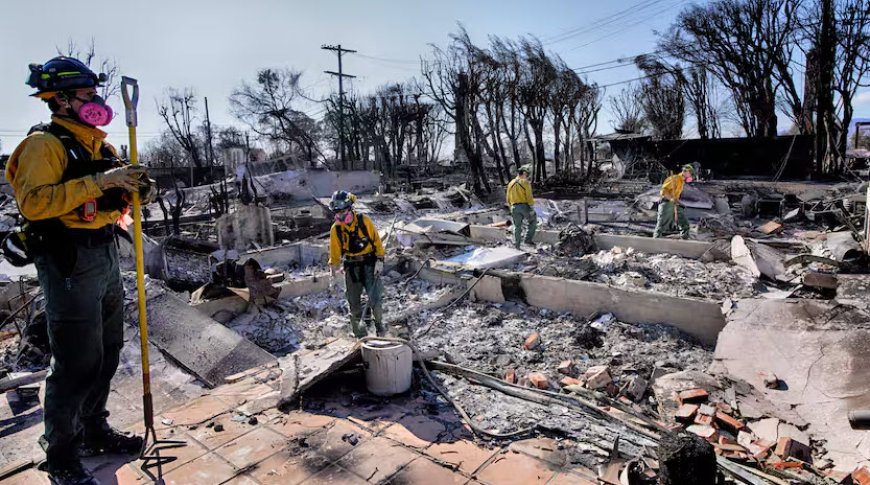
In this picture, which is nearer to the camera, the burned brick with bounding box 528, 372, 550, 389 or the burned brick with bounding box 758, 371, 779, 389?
the burned brick with bounding box 758, 371, 779, 389

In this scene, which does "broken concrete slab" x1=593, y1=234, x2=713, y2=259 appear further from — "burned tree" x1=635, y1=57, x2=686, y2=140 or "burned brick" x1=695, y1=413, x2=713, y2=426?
"burned tree" x1=635, y1=57, x2=686, y2=140

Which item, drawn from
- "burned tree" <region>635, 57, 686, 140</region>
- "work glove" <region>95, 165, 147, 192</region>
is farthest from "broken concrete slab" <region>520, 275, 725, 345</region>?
"burned tree" <region>635, 57, 686, 140</region>

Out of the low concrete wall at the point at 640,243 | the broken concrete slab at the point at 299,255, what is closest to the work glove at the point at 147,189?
the broken concrete slab at the point at 299,255

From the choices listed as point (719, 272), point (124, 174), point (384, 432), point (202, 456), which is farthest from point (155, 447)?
point (719, 272)

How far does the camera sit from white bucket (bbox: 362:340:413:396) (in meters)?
3.57

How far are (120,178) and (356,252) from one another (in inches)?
149

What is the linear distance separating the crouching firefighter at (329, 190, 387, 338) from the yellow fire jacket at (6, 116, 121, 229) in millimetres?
3577

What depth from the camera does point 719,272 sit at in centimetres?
798

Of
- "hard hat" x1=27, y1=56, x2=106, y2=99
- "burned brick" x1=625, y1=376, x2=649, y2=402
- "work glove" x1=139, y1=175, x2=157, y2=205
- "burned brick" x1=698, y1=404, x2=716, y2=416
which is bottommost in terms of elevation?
"burned brick" x1=625, y1=376, x2=649, y2=402

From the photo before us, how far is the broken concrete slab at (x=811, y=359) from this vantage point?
3.83 meters

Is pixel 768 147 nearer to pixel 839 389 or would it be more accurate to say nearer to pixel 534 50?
pixel 534 50

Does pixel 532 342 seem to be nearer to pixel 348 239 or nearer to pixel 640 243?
pixel 348 239

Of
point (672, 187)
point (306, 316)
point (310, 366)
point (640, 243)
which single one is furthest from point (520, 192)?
point (310, 366)

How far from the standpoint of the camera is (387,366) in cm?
359
